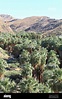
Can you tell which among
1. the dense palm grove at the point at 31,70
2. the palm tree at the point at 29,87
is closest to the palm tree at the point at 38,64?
the dense palm grove at the point at 31,70

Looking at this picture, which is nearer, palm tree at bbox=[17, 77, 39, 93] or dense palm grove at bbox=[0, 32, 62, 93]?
palm tree at bbox=[17, 77, 39, 93]

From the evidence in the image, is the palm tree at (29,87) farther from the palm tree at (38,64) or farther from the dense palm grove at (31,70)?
the palm tree at (38,64)

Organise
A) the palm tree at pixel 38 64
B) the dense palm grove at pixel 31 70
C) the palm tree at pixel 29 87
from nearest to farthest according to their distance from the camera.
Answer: the palm tree at pixel 29 87 → the dense palm grove at pixel 31 70 → the palm tree at pixel 38 64

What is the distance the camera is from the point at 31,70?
49188mm

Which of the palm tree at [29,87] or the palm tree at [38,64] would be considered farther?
the palm tree at [38,64]

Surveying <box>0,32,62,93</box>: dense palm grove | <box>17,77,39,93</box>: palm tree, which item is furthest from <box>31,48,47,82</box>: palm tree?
<box>17,77,39,93</box>: palm tree

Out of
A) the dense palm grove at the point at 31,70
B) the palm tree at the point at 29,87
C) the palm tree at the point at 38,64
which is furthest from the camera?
the palm tree at the point at 38,64

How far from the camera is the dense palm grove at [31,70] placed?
34.9 m

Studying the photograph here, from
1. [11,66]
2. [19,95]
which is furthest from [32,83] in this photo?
[11,66]

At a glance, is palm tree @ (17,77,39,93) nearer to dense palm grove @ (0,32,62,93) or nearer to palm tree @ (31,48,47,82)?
dense palm grove @ (0,32,62,93)

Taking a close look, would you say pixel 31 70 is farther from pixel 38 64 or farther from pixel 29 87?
pixel 29 87

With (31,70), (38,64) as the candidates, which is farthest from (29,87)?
(38,64)

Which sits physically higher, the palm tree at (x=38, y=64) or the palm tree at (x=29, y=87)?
the palm tree at (x=29, y=87)

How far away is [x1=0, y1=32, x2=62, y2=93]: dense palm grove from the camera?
34875 millimetres
